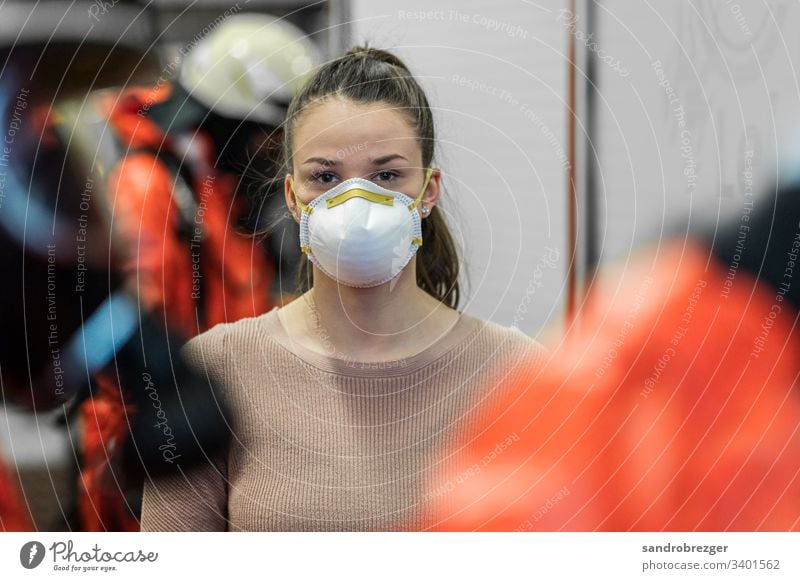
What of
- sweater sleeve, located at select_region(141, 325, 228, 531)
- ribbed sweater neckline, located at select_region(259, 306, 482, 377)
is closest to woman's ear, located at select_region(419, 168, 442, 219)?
ribbed sweater neckline, located at select_region(259, 306, 482, 377)

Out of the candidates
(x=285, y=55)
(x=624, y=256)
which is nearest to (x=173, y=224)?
(x=285, y=55)

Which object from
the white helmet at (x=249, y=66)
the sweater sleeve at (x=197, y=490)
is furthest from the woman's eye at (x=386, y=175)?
the sweater sleeve at (x=197, y=490)

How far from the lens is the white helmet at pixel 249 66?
0.93m

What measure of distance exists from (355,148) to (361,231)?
80 millimetres

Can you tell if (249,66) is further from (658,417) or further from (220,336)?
(658,417)

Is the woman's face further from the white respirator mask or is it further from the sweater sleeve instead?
the sweater sleeve

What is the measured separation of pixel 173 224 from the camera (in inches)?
37.6

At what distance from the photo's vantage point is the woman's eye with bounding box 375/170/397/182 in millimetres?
870

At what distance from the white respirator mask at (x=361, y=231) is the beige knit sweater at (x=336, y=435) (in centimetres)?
9

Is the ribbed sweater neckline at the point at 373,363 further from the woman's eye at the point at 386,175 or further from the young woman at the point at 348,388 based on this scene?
the woman's eye at the point at 386,175

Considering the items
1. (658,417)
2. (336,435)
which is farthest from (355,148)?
(658,417)

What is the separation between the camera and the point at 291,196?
92cm
